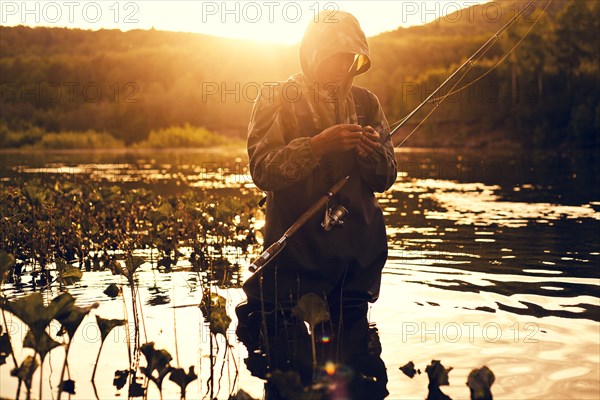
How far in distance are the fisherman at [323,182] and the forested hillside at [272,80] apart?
25649 mm

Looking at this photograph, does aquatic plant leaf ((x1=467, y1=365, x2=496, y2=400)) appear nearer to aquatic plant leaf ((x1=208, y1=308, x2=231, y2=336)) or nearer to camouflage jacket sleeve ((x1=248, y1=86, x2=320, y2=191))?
aquatic plant leaf ((x1=208, y1=308, x2=231, y2=336))

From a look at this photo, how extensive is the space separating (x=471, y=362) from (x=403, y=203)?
1531 cm

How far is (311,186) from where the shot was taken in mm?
6133

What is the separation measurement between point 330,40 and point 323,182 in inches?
42.0

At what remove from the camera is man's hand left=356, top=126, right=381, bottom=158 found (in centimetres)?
579

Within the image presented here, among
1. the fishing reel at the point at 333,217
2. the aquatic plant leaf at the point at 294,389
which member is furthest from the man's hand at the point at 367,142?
the aquatic plant leaf at the point at 294,389

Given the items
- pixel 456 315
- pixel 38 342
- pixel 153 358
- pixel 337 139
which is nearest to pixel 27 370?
pixel 38 342

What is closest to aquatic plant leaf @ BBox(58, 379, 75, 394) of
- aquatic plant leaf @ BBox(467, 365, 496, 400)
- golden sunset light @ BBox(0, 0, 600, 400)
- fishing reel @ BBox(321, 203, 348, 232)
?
golden sunset light @ BBox(0, 0, 600, 400)

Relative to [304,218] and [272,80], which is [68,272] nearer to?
[304,218]

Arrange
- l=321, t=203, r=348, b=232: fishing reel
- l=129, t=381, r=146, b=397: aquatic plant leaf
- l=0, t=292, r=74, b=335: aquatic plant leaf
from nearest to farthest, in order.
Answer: l=0, t=292, r=74, b=335: aquatic plant leaf < l=129, t=381, r=146, b=397: aquatic plant leaf < l=321, t=203, r=348, b=232: fishing reel

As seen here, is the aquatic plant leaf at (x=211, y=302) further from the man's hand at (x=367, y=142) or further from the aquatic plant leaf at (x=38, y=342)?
the man's hand at (x=367, y=142)

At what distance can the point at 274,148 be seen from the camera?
5898 millimetres

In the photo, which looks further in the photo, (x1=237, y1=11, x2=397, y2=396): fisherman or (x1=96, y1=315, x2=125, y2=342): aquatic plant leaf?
(x1=237, y1=11, x2=397, y2=396): fisherman

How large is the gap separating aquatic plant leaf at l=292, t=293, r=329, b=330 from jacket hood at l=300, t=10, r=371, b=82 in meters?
1.95
